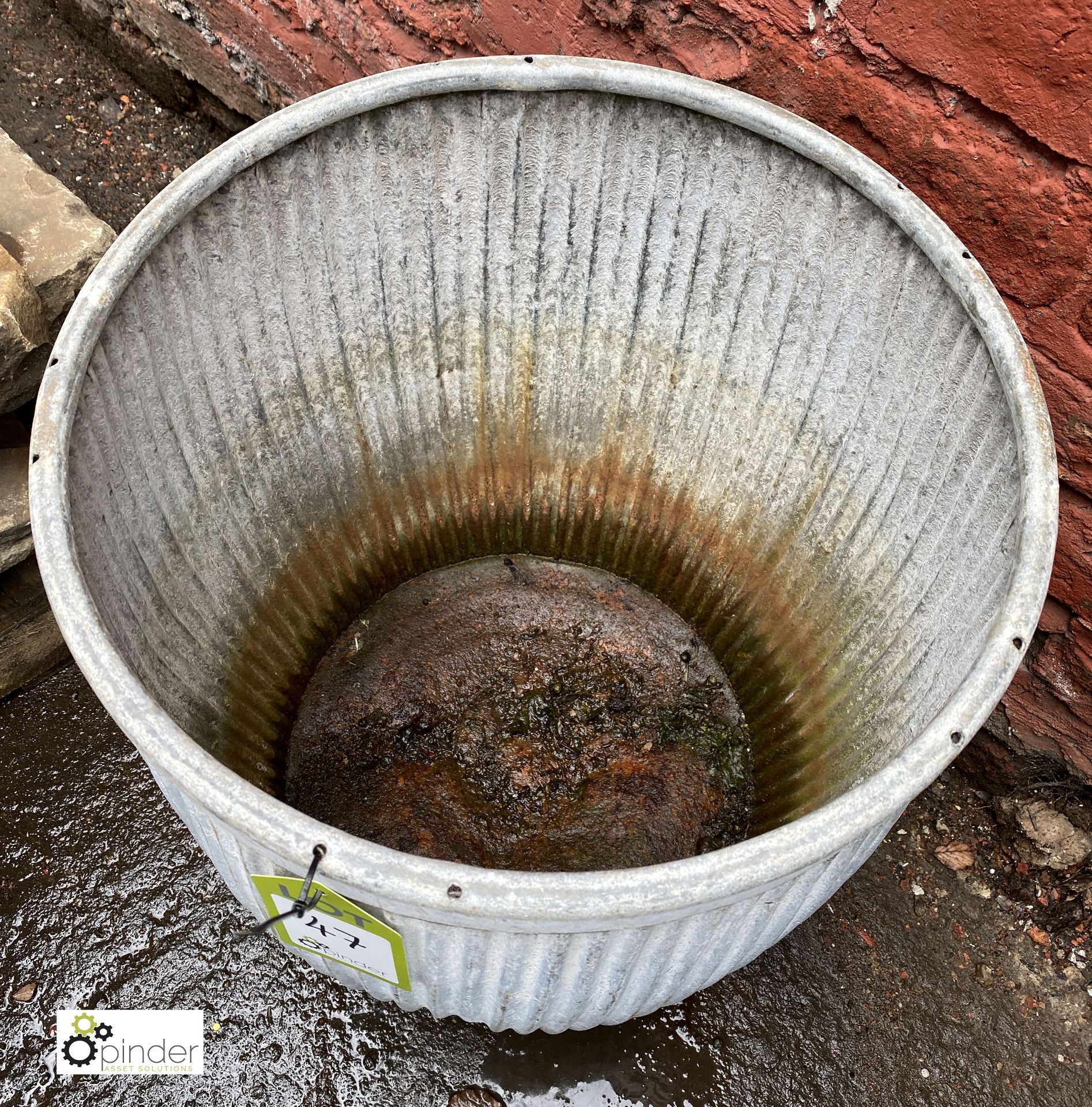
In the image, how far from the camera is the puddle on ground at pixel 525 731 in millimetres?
1729

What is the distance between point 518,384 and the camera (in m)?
1.98

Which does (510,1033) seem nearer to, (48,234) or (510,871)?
(510,871)

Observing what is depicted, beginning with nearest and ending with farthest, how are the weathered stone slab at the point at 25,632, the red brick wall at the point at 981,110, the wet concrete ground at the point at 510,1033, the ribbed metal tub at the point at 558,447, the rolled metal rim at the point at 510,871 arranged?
1. the rolled metal rim at the point at 510,871
2. the ribbed metal tub at the point at 558,447
3. the red brick wall at the point at 981,110
4. the wet concrete ground at the point at 510,1033
5. the weathered stone slab at the point at 25,632

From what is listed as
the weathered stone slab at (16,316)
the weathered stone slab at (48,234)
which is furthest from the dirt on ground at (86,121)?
Answer: the weathered stone slab at (16,316)

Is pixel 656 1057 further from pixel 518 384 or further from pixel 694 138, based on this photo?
pixel 694 138

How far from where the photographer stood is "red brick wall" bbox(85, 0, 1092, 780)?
4.44 ft

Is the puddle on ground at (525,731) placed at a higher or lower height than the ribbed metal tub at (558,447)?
lower

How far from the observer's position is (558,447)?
6.70 feet

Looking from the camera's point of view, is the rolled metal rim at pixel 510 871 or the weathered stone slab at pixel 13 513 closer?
the rolled metal rim at pixel 510 871

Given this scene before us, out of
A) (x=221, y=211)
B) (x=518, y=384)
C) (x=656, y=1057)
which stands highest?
(x=221, y=211)

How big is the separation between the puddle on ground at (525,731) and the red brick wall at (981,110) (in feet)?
2.03

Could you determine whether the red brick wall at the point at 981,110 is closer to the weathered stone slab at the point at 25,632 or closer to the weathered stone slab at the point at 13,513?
the weathered stone slab at the point at 13,513

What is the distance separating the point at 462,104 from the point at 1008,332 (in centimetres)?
93

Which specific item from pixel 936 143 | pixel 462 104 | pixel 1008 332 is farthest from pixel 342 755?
pixel 936 143
